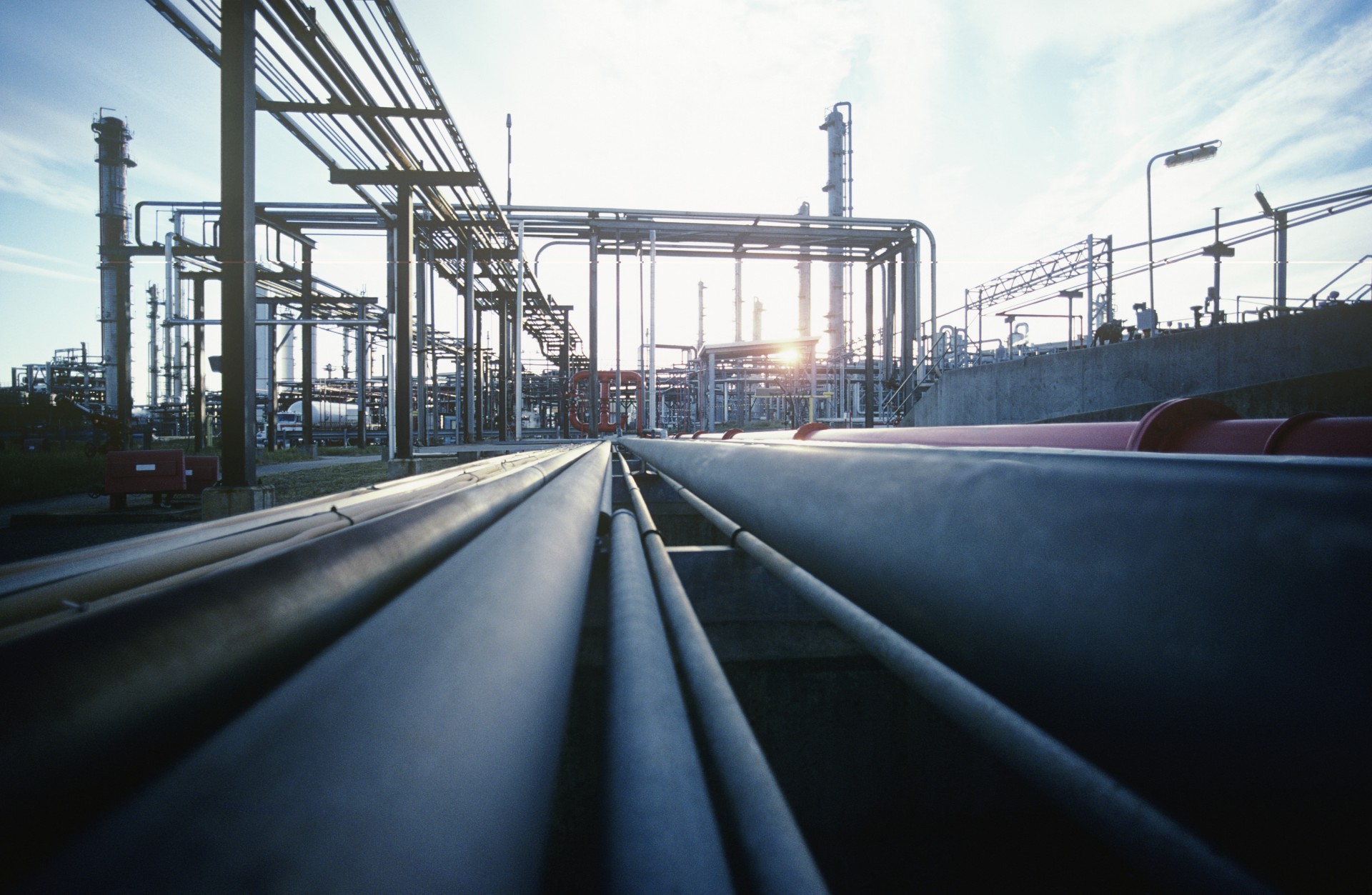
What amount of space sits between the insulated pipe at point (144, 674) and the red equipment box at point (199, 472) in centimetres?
523

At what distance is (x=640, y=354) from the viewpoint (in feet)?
25.6

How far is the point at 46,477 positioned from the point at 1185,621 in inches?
351

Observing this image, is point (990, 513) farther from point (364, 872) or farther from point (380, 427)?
point (380, 427)

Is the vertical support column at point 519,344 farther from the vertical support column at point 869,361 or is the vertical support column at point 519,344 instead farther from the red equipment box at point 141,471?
the vertical support column at point 869,361

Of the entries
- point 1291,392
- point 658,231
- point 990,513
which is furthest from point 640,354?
point 990,513

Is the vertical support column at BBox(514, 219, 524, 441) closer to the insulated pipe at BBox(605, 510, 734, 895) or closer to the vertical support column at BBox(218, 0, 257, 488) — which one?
the vertical support column at BBox(218, 0, 257, 488)

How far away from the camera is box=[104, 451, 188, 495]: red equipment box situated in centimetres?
408

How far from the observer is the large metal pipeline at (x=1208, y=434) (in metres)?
0.95

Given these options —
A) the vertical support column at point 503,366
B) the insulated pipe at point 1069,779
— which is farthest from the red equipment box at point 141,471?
the insulated pipe at point 1069,779

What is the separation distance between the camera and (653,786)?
0.40m

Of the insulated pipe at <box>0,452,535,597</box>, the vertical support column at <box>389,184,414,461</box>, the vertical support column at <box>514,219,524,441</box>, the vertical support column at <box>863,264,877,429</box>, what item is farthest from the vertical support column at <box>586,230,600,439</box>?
the insulated pipe at <box>0,452,535,597</box>

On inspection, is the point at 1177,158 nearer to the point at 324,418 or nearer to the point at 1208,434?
the point at 1208,434

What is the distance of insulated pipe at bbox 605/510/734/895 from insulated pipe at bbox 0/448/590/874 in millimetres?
253

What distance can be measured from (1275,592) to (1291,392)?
21.3ft
